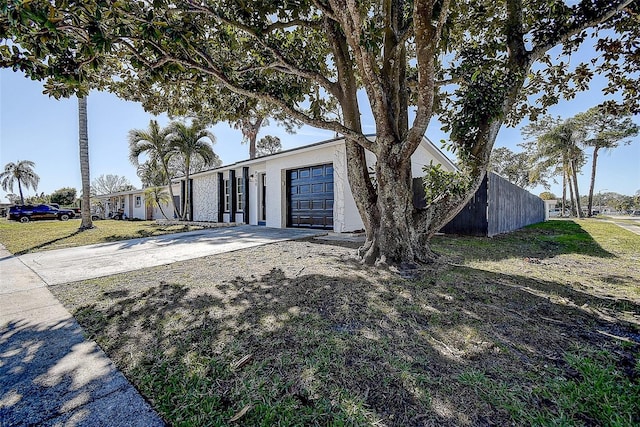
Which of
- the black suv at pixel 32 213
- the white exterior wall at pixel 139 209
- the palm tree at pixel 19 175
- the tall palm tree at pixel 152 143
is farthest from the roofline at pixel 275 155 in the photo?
the palm tree at pixel 19 175

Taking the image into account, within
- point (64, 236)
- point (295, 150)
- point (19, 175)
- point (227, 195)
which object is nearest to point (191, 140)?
point (227, 195)

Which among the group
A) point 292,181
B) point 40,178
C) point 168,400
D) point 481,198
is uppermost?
point 40,178

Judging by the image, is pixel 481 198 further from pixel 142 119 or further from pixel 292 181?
pixel 142 119

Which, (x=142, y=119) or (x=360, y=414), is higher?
(x=142, y=119)

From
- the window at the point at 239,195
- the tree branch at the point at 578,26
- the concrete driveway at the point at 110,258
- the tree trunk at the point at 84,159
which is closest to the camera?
the tree branch at the point at 578,26

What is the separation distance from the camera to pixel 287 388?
68.9 inches

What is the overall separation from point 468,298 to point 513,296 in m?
0.57

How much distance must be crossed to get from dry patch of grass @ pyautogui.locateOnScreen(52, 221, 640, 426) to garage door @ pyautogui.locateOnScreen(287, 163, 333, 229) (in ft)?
19.9

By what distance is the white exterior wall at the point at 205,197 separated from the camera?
52.7ft

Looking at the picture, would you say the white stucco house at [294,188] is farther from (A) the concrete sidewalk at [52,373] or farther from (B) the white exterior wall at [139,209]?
(B) the white exterior wall at [139,209]

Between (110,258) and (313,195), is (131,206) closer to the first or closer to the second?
(313,195)

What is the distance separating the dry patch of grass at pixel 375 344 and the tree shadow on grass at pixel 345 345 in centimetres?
1

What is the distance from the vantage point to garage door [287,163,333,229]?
10188mm

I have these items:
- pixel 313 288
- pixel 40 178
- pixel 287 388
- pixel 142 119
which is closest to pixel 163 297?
pixel 313 288
